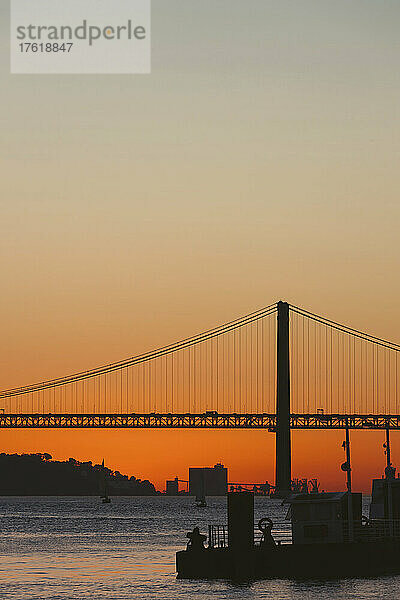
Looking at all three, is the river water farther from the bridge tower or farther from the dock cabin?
the bridge tower

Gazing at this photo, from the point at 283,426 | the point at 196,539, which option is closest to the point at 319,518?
the point at 196,539

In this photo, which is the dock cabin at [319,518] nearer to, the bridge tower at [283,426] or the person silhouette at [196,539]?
the person silhouette at [196,539]

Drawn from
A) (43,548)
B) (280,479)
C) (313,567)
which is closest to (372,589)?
(313,567)

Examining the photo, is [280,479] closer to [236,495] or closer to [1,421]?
[1,421]

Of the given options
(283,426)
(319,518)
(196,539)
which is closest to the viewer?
(196,539)

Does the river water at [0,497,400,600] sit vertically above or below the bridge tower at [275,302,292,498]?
below

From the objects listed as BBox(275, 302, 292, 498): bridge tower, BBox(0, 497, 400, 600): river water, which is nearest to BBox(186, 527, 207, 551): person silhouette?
BBox(0, 497, 400, 600): river water

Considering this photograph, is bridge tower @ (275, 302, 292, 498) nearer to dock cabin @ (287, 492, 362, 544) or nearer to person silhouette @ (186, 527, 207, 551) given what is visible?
dock cabin @ (287, 492, 362, 544)

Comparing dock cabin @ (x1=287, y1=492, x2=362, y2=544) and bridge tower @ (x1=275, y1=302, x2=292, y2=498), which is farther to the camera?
bridge tower @ (x1=275, y1=302, x2=292, y2=498)

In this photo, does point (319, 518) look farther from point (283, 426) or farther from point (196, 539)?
point (283, 426)
